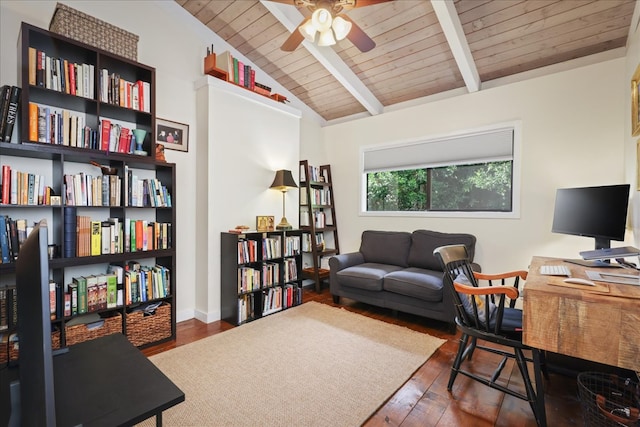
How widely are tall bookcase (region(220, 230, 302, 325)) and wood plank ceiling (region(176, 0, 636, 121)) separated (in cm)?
211

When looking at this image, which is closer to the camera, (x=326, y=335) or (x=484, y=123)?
(x=326, y=335)

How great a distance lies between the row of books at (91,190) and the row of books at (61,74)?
628 mm

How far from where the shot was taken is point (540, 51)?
292 centimetres

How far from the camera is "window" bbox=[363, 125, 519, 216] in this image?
132 inches

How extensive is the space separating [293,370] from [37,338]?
191cm

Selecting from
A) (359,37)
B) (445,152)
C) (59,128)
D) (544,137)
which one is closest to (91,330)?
(59,128)

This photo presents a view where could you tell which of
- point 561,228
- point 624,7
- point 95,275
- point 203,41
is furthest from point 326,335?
point 624,7

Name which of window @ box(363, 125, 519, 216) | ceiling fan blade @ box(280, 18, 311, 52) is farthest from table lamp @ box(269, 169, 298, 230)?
ceiling fan blade @ box(280, 18, 311, 52)

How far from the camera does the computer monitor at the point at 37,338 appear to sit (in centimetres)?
52

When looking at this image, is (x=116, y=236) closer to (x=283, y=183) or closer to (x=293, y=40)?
(x=283, y=183)

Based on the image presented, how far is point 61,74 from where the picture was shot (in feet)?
7.18

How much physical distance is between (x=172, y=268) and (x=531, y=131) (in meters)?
3.83

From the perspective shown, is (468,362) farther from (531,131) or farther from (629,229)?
(531,131)

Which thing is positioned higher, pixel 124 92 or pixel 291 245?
pixel 124 92
